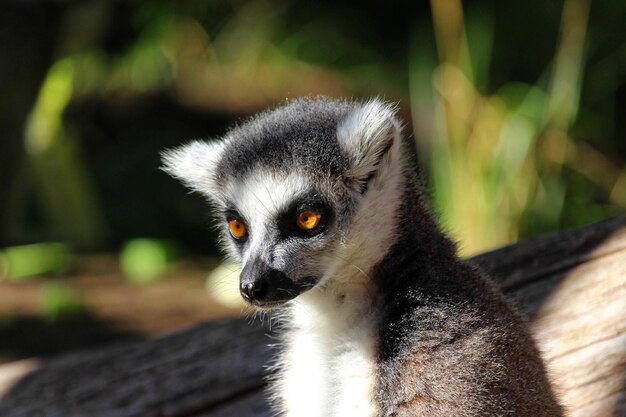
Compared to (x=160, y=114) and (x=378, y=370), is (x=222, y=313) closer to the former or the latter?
(x=378, y=370)

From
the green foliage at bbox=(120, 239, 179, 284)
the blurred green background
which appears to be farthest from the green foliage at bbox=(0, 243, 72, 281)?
the green foliage at bbox=(120, 239, 179, 284)

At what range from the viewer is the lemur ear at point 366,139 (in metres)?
2.18

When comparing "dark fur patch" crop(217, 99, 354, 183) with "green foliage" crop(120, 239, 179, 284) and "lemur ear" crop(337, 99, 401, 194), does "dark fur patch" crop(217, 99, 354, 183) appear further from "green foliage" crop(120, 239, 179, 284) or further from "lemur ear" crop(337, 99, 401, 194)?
"green foliage" crop(120, 239, 179, 284)

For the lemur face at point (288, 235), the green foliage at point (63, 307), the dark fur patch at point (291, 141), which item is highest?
the green foliage at point (63, 307)

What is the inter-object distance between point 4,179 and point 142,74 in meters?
3.58

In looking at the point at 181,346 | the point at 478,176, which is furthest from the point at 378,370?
the point at 478,176

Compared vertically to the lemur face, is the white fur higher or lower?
lower

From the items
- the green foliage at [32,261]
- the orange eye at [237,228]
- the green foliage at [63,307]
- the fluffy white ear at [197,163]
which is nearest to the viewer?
the orange eye at [237,228]

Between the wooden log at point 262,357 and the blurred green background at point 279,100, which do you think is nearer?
the wooden log at point 262,357

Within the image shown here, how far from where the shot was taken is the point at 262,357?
9.66 ft

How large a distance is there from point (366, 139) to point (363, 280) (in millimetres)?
357

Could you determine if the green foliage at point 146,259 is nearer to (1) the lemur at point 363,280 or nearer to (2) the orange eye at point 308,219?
(1) the lemur at point 363,280

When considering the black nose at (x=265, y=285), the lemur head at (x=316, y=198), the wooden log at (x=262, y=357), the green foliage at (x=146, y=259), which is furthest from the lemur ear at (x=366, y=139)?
the green foliage at (x=146, y=259)

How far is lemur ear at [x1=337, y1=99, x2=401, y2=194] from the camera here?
218 centimetres
